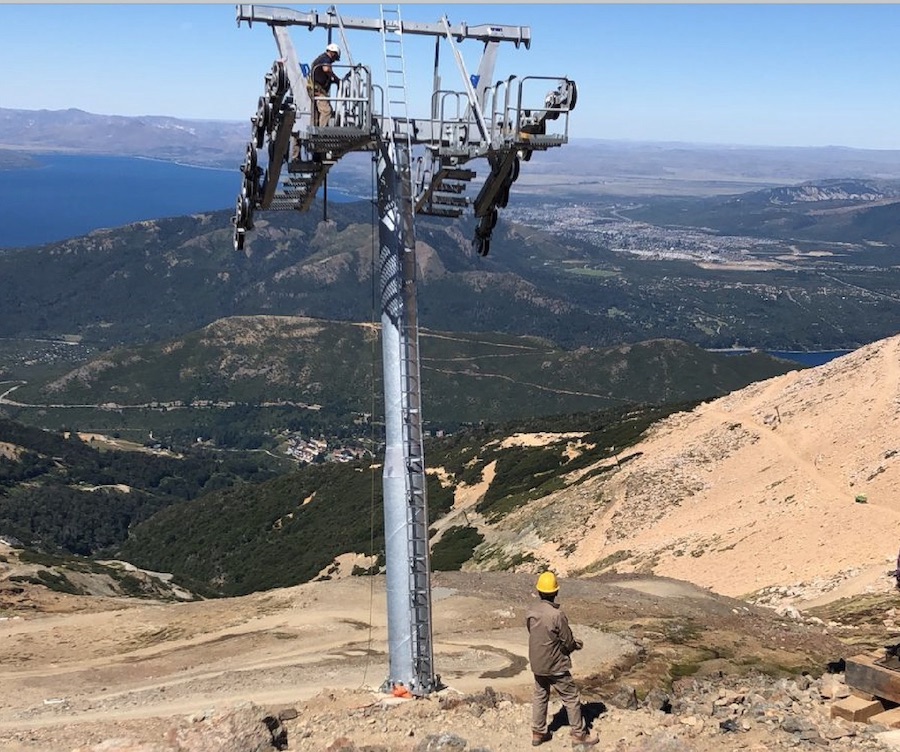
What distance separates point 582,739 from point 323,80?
11196mm

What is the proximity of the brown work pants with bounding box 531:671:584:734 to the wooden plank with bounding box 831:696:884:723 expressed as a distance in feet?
13.3

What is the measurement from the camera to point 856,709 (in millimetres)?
14000

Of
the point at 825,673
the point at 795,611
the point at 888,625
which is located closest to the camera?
the point at 825,673

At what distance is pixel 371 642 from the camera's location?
78.8ft

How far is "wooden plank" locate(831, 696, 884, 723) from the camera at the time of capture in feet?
45.9

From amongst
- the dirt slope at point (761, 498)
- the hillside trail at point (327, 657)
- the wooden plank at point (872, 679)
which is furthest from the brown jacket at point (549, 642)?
the dirt slope at point (761, 498)

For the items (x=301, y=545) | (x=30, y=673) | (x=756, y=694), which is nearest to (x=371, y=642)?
(x=30, y=673)

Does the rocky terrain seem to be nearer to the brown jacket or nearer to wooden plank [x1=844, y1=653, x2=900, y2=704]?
wooden plank [x1=844, y1=653, x2=900, y2=704]

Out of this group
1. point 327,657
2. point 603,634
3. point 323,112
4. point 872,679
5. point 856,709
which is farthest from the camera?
point 327,657

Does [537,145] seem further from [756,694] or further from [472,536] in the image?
[472,536]

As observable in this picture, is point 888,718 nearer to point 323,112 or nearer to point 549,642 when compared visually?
point 549,642

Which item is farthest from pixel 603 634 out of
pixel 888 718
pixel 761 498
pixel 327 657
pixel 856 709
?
pixel 761 498

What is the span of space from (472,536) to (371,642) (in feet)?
128

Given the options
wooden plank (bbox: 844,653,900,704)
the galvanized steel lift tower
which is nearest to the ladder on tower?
the galvanized steel lift tower
